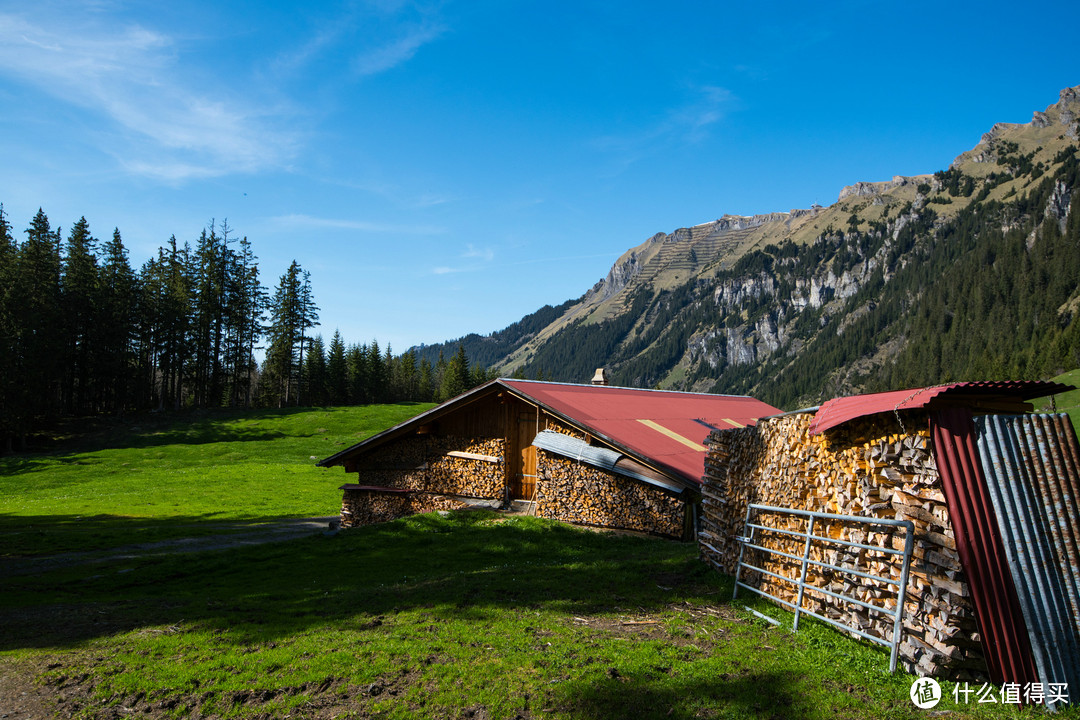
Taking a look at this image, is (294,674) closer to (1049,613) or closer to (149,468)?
(1049,613)

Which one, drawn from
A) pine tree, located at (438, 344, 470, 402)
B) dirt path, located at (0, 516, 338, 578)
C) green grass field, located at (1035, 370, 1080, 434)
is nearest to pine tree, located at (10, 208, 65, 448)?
dirt path, located at (0, 516, 338, 578)

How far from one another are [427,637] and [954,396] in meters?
7.11

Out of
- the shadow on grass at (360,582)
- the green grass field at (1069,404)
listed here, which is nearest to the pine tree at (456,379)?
the green grass field at (1069,404)

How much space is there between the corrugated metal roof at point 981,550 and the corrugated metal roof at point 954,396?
0.20 metres

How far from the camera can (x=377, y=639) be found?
777 cm

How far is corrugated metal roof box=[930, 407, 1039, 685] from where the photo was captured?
18.3ft

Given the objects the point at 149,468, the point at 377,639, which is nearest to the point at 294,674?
the point at 377,639

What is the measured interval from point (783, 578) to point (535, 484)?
1255cm

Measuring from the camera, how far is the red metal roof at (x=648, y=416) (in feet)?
57.9

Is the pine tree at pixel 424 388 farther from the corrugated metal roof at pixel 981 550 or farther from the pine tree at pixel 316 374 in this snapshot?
the corrugated metal roof at pixel 981 550

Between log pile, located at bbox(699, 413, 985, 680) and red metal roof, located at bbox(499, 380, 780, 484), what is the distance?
23.1ft

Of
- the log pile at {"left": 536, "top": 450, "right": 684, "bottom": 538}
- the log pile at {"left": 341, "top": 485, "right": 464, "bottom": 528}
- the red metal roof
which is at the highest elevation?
the red metal roof

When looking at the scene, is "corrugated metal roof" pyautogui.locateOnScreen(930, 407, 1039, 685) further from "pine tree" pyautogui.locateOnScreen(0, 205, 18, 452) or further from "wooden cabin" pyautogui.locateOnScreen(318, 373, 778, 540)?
"pine tree" pyautogui.locateOnScreen(0, 205, 18, 452)

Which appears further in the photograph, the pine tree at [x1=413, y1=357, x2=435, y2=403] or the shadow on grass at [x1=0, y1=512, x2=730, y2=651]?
the pine tree at [x1=413, y1=357, x2=435, y2=403]
